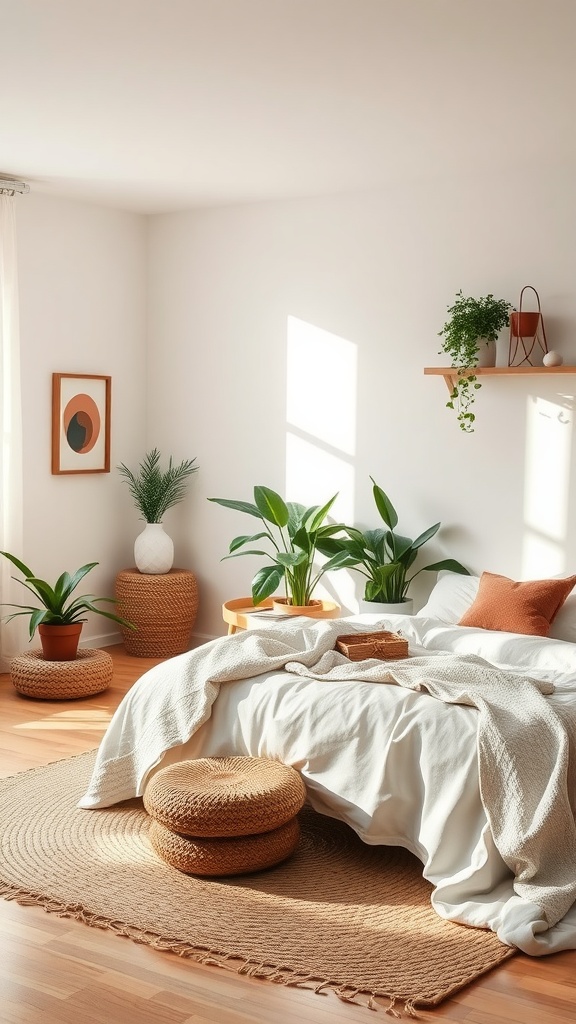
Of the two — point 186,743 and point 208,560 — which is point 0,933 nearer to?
point 186,743

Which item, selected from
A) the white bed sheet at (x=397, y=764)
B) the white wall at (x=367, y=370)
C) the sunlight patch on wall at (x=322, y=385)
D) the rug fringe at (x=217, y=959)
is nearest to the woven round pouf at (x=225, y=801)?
the white bed sheet at (x=397, y=764)

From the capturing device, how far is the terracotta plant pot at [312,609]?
5609mm

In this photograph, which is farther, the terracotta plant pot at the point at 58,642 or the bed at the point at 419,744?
the terracotta plant pot at the point at 58,642

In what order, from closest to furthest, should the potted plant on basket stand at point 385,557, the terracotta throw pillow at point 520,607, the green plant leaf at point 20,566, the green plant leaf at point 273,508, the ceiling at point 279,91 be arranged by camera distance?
the ceiling at point 279,91
the terracotta throw pillow at point 520,607
the potted plant on basket stand at point 385,557
the green plant leaf at point 20,566
the green plant leaf at point 273,508

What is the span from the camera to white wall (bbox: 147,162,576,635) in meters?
5.31

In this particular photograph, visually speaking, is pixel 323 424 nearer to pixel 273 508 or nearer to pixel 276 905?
pixel 273 508

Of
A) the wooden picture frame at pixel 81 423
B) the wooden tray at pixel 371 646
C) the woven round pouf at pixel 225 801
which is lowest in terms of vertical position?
the woven round pouf at pixel 225 801

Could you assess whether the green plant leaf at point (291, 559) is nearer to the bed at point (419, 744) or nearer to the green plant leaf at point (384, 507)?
the green plant leaf at point (384, 507)

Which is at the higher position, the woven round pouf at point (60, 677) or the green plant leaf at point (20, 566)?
the green plant leaf at point (20, 566)

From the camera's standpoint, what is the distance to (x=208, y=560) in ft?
22.1

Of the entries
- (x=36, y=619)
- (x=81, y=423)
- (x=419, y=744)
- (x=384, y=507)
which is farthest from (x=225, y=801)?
(x=81, y=423)

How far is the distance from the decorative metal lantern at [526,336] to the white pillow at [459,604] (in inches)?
42.1

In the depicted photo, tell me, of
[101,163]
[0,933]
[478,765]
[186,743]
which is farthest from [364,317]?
[0,933]

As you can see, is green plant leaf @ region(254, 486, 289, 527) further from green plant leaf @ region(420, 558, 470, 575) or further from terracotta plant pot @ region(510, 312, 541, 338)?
terracotta plant pot @ region(510, 312, 541, 338)
